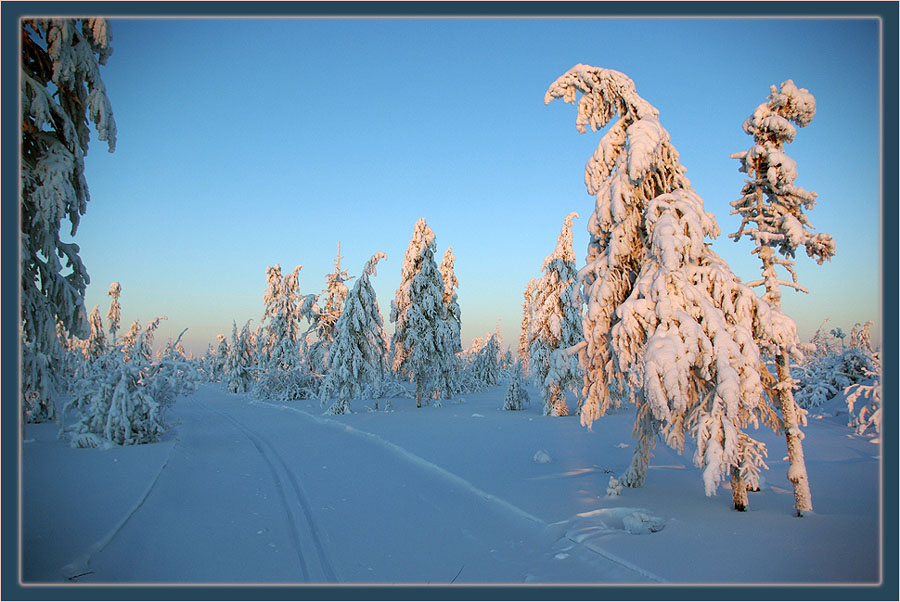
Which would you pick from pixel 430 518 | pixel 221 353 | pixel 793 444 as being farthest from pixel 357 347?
pixel 221 353

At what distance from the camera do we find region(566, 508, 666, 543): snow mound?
6746 mm

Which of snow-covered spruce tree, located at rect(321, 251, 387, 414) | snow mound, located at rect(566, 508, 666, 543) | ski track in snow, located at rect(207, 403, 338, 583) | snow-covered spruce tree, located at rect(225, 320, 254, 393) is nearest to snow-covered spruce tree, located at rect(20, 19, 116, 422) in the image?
ski track in snow, located at rect(207, 403, 338, 583)

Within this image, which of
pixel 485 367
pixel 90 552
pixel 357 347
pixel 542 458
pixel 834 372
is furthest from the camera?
pixel 485 367

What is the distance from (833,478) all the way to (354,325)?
2156 cm

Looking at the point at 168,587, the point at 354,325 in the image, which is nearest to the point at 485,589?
the point at 168,587

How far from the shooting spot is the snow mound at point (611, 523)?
6.75 m

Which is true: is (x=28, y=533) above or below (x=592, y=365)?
below

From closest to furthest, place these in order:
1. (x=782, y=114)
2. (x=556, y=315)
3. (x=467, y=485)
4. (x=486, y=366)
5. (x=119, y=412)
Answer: (x=782, y=114), (x=467, y=485), (x=119, y=412), (x=556, y=315), (x=486, y=366)

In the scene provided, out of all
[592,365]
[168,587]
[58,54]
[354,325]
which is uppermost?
[58,54]

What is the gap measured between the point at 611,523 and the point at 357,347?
2087 cm

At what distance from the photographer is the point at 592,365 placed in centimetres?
902

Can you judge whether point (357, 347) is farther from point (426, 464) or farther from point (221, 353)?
point (221, 353)

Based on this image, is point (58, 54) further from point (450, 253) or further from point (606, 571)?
point (450, 253)

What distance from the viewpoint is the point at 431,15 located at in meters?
4.86
